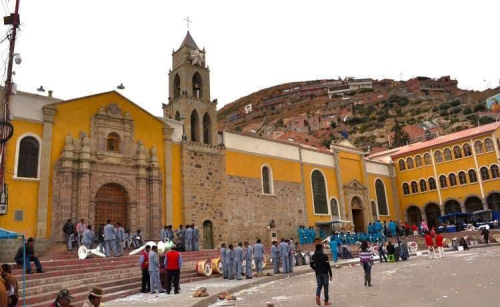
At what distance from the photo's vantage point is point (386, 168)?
135 ft

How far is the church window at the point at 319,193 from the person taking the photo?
32.2 meters

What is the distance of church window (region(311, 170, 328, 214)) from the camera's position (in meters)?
32.2

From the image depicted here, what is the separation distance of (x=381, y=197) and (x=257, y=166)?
1652 centimetres

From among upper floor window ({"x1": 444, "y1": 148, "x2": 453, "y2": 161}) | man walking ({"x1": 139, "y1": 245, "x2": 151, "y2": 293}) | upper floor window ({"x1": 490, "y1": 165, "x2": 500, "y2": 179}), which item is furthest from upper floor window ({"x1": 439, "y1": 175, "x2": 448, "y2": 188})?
man walking ({"x1": 139, "y1": 245, "x2": 151, "y2": 293})

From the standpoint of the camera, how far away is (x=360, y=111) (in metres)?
96.6

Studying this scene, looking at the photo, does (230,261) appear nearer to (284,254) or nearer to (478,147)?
(284,254)

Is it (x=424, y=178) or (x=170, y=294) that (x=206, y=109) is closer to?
(x=170, y=294)

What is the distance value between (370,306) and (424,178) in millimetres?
34815

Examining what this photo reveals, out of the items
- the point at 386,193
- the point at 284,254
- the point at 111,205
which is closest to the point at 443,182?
the point at 386,193

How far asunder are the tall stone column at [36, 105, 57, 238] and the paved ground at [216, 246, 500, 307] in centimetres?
1040

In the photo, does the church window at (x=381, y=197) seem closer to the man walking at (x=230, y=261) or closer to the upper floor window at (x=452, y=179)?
the upper floor window at (x=452, y=179)

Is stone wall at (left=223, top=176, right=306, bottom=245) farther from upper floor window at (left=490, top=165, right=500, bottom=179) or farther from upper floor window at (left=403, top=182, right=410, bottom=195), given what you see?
upper floor window at (left=490, top=165, right=500, bottom=179)

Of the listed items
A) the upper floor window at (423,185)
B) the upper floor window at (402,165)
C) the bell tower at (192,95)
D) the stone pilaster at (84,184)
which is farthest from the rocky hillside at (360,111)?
the stone pilaster at (84,184)

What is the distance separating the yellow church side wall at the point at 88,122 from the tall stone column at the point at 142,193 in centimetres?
98
